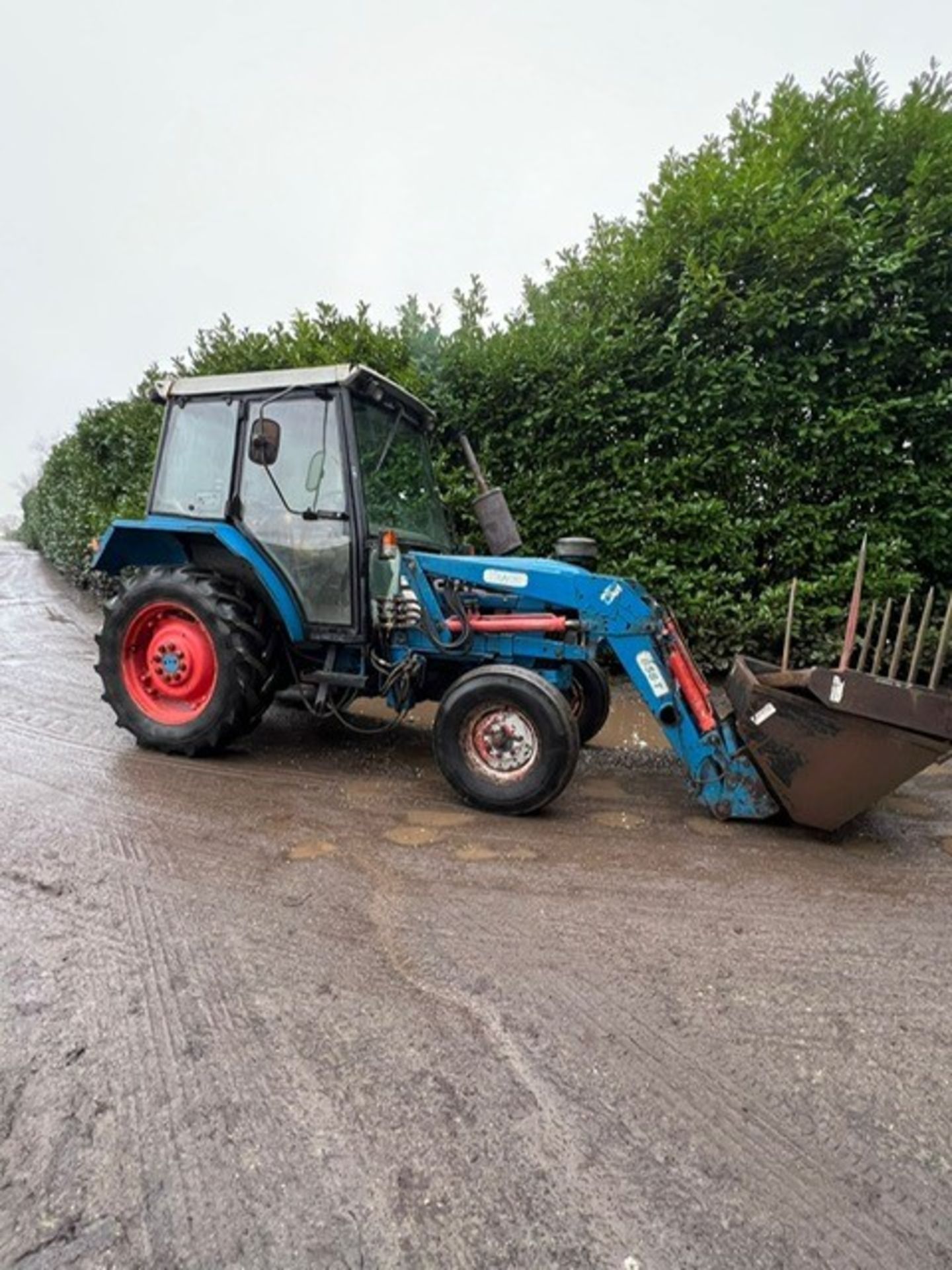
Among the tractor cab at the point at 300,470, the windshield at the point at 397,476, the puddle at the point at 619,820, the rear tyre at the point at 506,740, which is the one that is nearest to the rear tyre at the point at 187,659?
the tractor cab at the point at 300,470

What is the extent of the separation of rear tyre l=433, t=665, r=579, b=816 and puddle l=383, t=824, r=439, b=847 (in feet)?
1.07

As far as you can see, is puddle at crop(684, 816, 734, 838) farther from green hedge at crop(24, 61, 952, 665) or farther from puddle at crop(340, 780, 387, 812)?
green hedge at crop(24, 61, 952, 665)

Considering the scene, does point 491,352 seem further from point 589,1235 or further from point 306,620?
point 589,1235

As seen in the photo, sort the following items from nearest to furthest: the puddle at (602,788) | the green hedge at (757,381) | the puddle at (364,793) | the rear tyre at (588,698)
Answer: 1. the puddle at (364,793)
2. the puddle at (602,788)
3. the rear tyre at (588,698)
4. the green hedge at (757,381)

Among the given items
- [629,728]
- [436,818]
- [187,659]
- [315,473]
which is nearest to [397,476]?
[315,473]

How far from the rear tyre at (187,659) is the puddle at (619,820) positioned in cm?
204

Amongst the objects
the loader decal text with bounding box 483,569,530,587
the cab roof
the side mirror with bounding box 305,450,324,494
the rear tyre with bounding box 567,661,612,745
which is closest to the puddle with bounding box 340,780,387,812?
the loader decal text with bounding box 483,569,530,587

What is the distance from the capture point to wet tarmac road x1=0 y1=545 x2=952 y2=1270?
3.92 ft

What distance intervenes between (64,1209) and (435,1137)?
2.26ft

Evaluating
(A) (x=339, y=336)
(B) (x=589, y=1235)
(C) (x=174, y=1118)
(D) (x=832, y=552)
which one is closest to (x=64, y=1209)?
(C) (x=174, y=1118)

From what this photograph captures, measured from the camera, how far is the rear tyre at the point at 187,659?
3.69 m

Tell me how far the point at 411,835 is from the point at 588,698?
68.3 inches

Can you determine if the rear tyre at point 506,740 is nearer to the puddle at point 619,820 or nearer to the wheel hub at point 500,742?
the wheel hub at point 500,742

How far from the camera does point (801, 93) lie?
5746 millimetres
